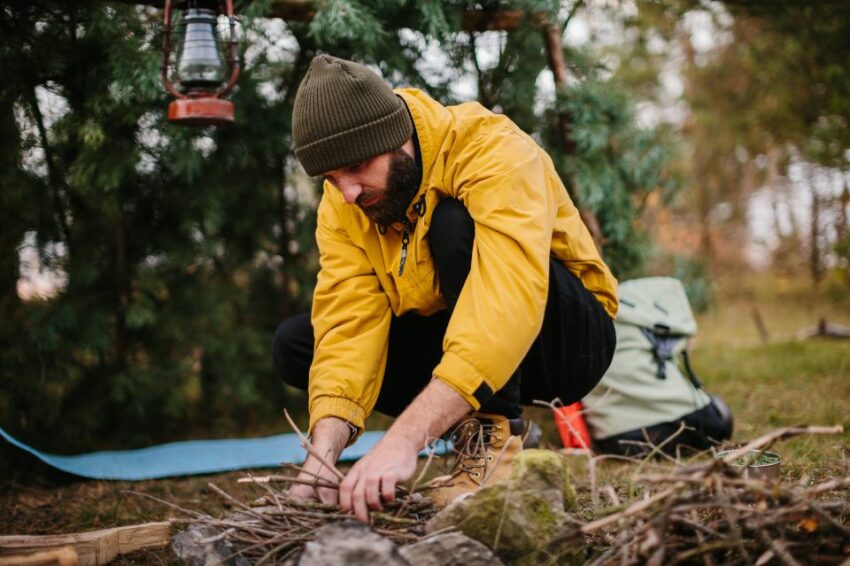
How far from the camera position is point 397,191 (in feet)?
7.71

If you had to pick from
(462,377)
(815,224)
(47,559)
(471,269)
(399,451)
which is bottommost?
(815,224)

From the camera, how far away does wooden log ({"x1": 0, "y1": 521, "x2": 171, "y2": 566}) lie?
6.53 feet

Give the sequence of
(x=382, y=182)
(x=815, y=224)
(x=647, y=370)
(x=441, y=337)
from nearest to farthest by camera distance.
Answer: (x=382, y=182) < (x=441, y=337) < (x=647, y=370) < (x=815, y=224)

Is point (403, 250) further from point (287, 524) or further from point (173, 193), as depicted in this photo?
point (173, 193)

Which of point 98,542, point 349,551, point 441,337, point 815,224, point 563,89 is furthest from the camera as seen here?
point 815,224

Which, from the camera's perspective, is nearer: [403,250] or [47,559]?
[47,559]

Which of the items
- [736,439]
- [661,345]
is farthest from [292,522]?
[736,439]

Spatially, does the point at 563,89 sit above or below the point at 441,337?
above

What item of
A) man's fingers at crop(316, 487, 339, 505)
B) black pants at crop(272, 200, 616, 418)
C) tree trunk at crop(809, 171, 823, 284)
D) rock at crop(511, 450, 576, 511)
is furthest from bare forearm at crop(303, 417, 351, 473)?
tree trunk at crop(809, 171, 823, 284)

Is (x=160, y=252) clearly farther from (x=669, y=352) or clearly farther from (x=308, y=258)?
(x=669, y=352)

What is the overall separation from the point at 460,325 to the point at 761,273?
1013 cm

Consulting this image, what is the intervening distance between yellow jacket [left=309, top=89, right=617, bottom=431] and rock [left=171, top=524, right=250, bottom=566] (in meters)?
0.44

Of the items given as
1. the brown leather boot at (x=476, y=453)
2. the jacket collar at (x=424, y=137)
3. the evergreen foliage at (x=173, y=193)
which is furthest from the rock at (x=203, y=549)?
the evergreen foliage at (x=173, y=193)

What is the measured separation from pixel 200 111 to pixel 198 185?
1005 mm
